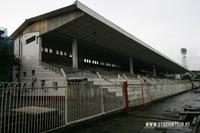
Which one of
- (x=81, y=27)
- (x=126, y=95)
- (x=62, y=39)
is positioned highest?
(x=81, y=27)

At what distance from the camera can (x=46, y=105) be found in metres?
6.80

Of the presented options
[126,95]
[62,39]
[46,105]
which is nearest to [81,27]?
[62,39]

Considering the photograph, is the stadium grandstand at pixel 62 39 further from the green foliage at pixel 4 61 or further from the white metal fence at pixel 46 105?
the white metal fence at pixel 46 105

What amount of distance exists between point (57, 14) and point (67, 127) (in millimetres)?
20085

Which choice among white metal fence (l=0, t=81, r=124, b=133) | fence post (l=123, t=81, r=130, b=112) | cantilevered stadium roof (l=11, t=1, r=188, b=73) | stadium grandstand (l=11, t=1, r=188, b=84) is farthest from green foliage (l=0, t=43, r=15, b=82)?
white metal fence (l=0, t=81, r=124, b=133)

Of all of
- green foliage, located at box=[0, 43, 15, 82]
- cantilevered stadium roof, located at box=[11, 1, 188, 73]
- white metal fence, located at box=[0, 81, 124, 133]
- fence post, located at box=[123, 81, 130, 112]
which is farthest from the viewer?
green foliage, located at box=[0, 43, 15, 82]

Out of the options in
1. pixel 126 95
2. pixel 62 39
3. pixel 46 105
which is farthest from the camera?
pixel 62 39

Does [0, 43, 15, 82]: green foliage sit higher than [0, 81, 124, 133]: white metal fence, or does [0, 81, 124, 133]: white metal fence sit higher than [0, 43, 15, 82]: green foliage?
[0, 43, 15, 82]: green foliage

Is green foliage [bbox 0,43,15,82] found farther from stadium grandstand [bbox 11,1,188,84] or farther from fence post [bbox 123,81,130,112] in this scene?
fence post [bbox 123,81,130,112]

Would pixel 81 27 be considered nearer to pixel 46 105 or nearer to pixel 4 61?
pixel 4 61

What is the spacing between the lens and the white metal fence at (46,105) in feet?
17.7

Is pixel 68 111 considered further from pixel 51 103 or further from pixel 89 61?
pixel 89 61

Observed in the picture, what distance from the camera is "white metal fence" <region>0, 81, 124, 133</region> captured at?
5.41 metres

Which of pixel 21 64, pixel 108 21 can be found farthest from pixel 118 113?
pixel 21 64
